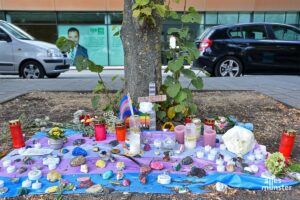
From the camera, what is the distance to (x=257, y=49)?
7.68 metres

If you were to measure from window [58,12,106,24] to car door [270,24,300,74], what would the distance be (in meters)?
10.0

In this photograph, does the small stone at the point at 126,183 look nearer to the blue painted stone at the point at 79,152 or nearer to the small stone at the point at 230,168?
the blue painted stone at the point at 79,152

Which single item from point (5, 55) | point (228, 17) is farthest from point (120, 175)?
point (228, 17)

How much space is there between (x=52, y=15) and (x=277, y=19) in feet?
41.8

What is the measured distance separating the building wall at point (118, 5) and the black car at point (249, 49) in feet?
23.2

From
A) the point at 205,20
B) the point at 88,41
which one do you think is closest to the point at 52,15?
the point at 88,41

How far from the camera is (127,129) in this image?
2.86 meters

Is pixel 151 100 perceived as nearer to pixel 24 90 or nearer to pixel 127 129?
pixel 127 129

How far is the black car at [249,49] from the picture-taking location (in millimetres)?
7617

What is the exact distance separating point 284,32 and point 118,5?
9.53 meters

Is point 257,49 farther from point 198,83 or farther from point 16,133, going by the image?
point 16,133

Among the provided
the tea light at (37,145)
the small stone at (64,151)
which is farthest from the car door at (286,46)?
the tea light at (37,145)

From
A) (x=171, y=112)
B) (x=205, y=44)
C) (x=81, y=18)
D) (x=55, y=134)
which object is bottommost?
(x=55, y=134)

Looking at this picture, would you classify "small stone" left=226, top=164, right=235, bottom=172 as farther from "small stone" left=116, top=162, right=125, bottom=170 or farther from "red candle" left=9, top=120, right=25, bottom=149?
"red candle" left=9, top=120, right=25, bottom=149
